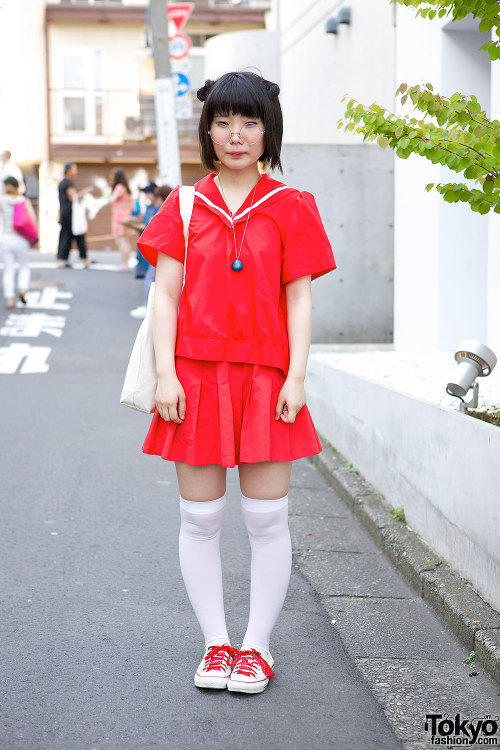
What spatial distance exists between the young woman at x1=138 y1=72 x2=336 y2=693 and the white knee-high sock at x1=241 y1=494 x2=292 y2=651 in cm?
1

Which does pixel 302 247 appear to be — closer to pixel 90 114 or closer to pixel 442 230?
pixel 442 230

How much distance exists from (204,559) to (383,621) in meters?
1.02

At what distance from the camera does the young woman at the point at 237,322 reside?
3.03 meters

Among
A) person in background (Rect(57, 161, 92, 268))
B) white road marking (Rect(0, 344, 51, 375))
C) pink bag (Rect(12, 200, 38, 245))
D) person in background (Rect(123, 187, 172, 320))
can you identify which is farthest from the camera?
person in background (Rect(57, 161, 92, 268))

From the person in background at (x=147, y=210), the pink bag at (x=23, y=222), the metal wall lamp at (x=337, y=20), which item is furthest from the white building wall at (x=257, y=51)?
the pink bag at (x=23, y=222)

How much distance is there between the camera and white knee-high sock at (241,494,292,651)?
10.4ft

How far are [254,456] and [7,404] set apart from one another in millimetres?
5768

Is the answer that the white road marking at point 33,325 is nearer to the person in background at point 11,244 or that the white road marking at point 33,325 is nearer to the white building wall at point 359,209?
the person in background at point 11,244

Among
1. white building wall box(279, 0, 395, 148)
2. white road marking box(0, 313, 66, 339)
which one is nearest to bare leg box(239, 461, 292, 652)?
white building wall box(279, 0, 395, 148)

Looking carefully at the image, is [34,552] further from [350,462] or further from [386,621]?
[350,462]

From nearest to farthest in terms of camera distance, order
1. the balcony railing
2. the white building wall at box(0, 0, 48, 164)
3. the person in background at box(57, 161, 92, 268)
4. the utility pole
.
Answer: the utility pole < the person in background at box(57, 161, 92, 268) < the white building wall at box(0, 0, 48, 164) < the balcony railing

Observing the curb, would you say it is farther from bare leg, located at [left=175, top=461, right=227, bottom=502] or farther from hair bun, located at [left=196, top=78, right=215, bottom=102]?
hair bun, located at [left=196, top=78, right=215, bottom=102]

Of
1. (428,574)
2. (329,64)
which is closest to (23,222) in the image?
(329,64)

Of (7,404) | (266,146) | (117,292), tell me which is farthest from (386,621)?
(117,292)
